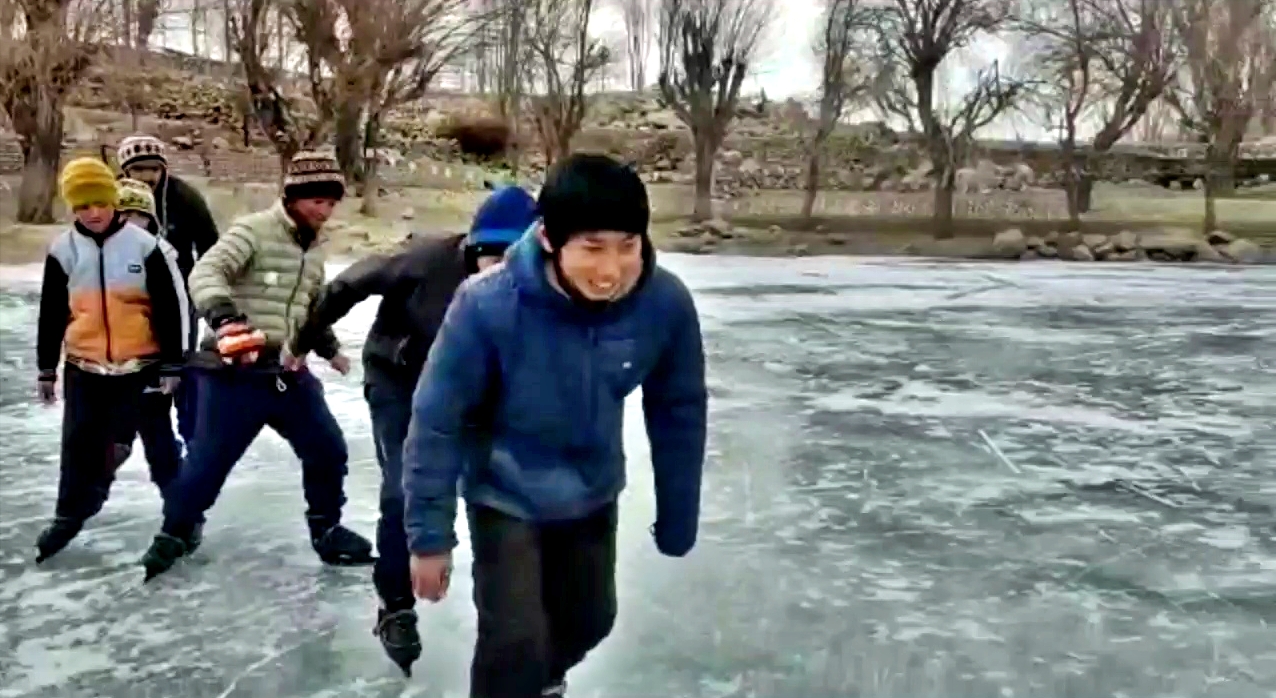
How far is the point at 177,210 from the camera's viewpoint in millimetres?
5590

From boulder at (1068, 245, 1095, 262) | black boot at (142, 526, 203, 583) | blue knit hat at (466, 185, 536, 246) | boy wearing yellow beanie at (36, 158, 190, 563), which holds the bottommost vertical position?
boulder at (1068, 245, 1095, 262)

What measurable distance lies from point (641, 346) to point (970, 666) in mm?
1643

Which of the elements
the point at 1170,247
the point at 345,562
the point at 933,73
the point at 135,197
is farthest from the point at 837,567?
the point at 933,73

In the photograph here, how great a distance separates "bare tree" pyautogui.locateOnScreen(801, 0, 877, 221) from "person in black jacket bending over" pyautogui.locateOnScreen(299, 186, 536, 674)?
88.4 feet

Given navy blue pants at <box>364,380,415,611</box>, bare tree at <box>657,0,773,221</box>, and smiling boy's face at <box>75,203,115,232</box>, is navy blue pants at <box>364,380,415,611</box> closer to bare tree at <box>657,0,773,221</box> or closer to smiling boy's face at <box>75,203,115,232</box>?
smiling boy's face at <box>75,203,115,232</box>

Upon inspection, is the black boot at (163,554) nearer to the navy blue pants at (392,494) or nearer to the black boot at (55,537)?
the black boot at (55,537)

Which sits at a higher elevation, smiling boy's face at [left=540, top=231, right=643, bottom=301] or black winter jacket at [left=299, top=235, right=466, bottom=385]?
smiling boy's face at [left=540, top=231, right=643, bottom=301]

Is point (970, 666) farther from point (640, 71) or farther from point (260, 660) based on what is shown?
point (640, 71)

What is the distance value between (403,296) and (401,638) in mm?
874

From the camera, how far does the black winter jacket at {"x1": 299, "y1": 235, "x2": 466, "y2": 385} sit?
3.38 metres

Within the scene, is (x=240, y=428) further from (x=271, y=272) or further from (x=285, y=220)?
(x=285, y=220)

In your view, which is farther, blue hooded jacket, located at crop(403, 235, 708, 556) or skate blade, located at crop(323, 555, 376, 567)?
skate blade, located at crop(323, 555, 376, 567)

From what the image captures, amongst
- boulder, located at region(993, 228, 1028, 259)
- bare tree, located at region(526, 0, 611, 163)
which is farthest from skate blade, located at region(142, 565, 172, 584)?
bare tree, located at region(526, 0, 611, 163)

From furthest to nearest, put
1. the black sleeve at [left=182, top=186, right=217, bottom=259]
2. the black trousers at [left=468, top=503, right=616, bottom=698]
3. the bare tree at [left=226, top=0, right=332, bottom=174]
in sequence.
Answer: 1. the bare tree at [left=226, top=0, right=332, bottom=174]
2. the black sleeve at [left=182, top=186, right=217, bottom=259]
3. the black trousers at [left=468, top=503, right=616, bottom=698]
